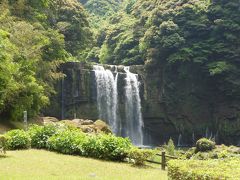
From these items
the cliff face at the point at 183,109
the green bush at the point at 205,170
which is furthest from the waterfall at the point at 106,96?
the green bush at the point at 205,170

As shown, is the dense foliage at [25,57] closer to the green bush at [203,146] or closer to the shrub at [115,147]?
the shrub at [115,147]

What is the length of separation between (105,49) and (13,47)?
26.5 metres

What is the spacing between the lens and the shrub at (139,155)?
1536 cm

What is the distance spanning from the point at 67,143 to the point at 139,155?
3.72 metres

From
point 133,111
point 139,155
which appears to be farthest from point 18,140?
point 133,111

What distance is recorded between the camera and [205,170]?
921cm

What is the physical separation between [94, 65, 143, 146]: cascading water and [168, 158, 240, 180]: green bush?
28211 mm

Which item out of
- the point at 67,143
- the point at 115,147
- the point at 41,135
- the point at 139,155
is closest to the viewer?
the point at 139,155

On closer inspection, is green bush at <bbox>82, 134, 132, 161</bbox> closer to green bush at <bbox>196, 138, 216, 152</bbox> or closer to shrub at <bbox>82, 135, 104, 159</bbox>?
shrub at <bbox>82, 135, 104, 159</bbox>

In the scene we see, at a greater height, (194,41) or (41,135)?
(194,41)

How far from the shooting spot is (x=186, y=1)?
4481cm

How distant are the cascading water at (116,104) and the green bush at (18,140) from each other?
2008cm

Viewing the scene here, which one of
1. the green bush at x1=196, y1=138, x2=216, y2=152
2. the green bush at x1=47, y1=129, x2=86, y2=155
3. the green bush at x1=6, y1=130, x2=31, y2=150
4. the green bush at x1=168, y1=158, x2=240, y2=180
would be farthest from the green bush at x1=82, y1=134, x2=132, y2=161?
the green bush at x1=196, y1=138, x2=216, y2=152

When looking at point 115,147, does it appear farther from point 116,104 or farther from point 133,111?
point 133,111
